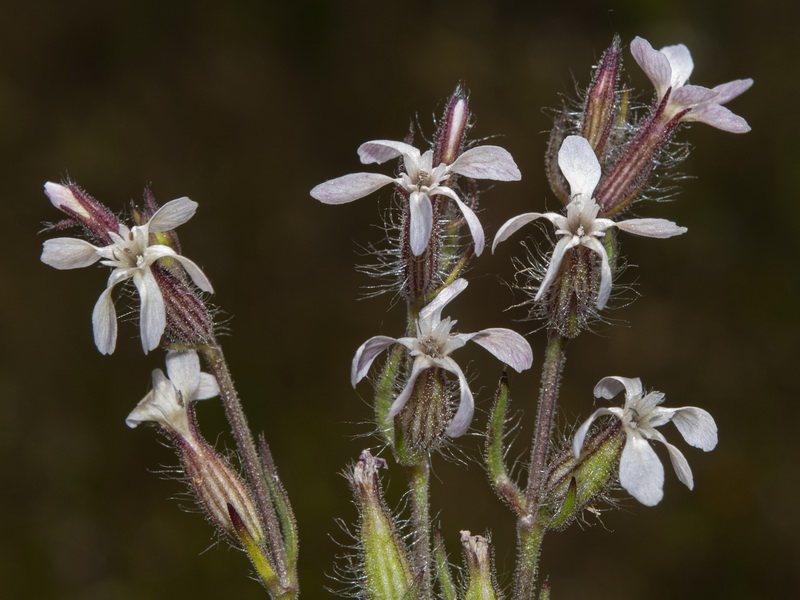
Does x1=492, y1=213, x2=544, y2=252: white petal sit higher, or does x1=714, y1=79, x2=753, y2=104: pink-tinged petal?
x1=714, y1=79, x2=753, y2=104: pink-tinged petal

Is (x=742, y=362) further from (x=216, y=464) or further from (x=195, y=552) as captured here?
(x=216, y=464)

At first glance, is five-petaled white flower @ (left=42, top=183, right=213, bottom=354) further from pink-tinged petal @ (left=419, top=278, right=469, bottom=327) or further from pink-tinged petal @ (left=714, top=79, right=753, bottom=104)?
pink-tinged petal @ (left=714, top=79, right=753, bottom=104)

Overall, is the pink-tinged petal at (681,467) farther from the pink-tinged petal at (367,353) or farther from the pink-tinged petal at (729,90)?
the pink-tinged petal at (729,90)

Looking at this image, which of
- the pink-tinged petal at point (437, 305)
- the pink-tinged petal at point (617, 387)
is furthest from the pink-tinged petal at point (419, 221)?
the pink-tinged petal at point (617, 387)

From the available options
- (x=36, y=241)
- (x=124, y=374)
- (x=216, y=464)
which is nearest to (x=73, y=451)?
(x=124, y=374)

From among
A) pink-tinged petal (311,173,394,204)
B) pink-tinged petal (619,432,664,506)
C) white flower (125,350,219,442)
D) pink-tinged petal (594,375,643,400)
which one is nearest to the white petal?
pink-tinged petal (311,173,394,204)
